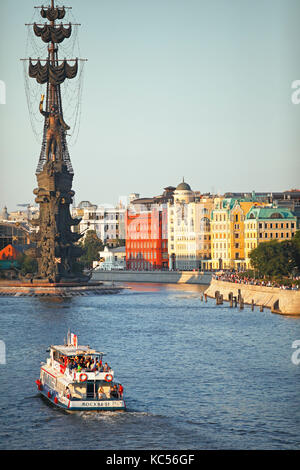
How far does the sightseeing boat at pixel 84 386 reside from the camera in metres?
51.5

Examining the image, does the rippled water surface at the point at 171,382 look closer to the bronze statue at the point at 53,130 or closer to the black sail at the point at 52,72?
the bronze statue at the point at 53,130

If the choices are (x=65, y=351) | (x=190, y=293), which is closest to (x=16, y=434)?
(x=65, y=351)

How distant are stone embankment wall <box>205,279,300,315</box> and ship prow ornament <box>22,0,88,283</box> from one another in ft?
89.7

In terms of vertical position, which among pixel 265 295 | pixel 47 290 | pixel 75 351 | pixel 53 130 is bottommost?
pixel 75 351

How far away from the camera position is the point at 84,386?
52094 mm

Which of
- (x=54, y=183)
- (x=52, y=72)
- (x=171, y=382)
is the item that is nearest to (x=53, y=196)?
(x=54, y=183)

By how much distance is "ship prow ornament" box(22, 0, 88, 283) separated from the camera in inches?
A: 6127

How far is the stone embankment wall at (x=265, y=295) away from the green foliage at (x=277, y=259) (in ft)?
16.2

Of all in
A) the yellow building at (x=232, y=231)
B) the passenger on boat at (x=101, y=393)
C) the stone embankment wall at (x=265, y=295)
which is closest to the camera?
the passenger on boat at (x=101, y=393)

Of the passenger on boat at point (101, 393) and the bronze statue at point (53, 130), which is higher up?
the bronze statue at point (53, 130)

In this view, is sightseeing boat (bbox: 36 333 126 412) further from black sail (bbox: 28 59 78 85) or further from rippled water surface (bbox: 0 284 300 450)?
black sail (bbox: 28 59 78 85)

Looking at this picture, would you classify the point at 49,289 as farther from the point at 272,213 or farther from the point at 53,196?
the point at 272,213

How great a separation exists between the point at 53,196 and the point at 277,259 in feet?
139

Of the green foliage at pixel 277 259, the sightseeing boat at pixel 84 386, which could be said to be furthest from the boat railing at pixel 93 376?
the green foliage at pixel 277 259
